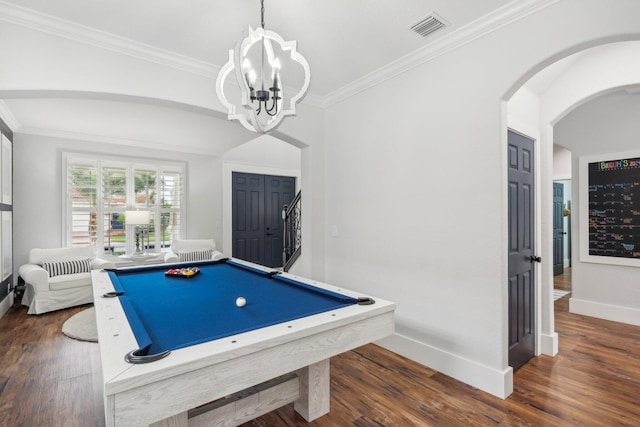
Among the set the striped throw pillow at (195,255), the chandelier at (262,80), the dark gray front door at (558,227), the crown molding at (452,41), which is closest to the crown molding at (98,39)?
the chandelier at (262,80)

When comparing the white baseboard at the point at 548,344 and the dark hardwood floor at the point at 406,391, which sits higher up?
the white baseboard at the point at 548,344

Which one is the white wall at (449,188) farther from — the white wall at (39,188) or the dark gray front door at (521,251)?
the white wall at (39,188)

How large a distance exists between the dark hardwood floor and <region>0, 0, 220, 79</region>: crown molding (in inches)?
106

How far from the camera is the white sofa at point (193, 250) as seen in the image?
5781 mm

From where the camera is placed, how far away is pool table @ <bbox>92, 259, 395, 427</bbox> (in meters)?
1.10

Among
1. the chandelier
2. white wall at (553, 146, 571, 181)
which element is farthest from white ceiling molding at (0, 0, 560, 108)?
white wall at (553, 146, 571, 181)

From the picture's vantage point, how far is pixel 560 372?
2631mm

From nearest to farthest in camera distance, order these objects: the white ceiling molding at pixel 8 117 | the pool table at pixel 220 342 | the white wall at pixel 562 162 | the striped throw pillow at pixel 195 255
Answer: the pool table at pixel 220 342, the white ceiling molding at pixel 8 117, the striped throw pillow at pixel 195 255, the white wall at pixel 562 162

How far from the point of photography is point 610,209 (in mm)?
3992

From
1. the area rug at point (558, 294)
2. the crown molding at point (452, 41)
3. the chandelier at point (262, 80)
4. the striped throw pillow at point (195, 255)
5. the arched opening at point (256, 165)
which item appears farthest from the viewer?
the arched opening at point (256, 165)

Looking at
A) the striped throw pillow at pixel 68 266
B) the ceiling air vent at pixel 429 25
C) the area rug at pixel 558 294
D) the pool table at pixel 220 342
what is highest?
the ceiling air vent at pixel 429 25

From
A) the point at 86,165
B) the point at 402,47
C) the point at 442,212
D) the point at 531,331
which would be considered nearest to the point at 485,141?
the point at 442,212

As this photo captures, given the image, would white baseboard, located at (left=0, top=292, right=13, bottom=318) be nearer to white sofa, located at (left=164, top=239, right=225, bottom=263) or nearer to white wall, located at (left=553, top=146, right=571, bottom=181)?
white sofa, located at (left=164, top=239, right=225, bottom=263)

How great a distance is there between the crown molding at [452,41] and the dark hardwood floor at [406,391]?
2663 millimetres
